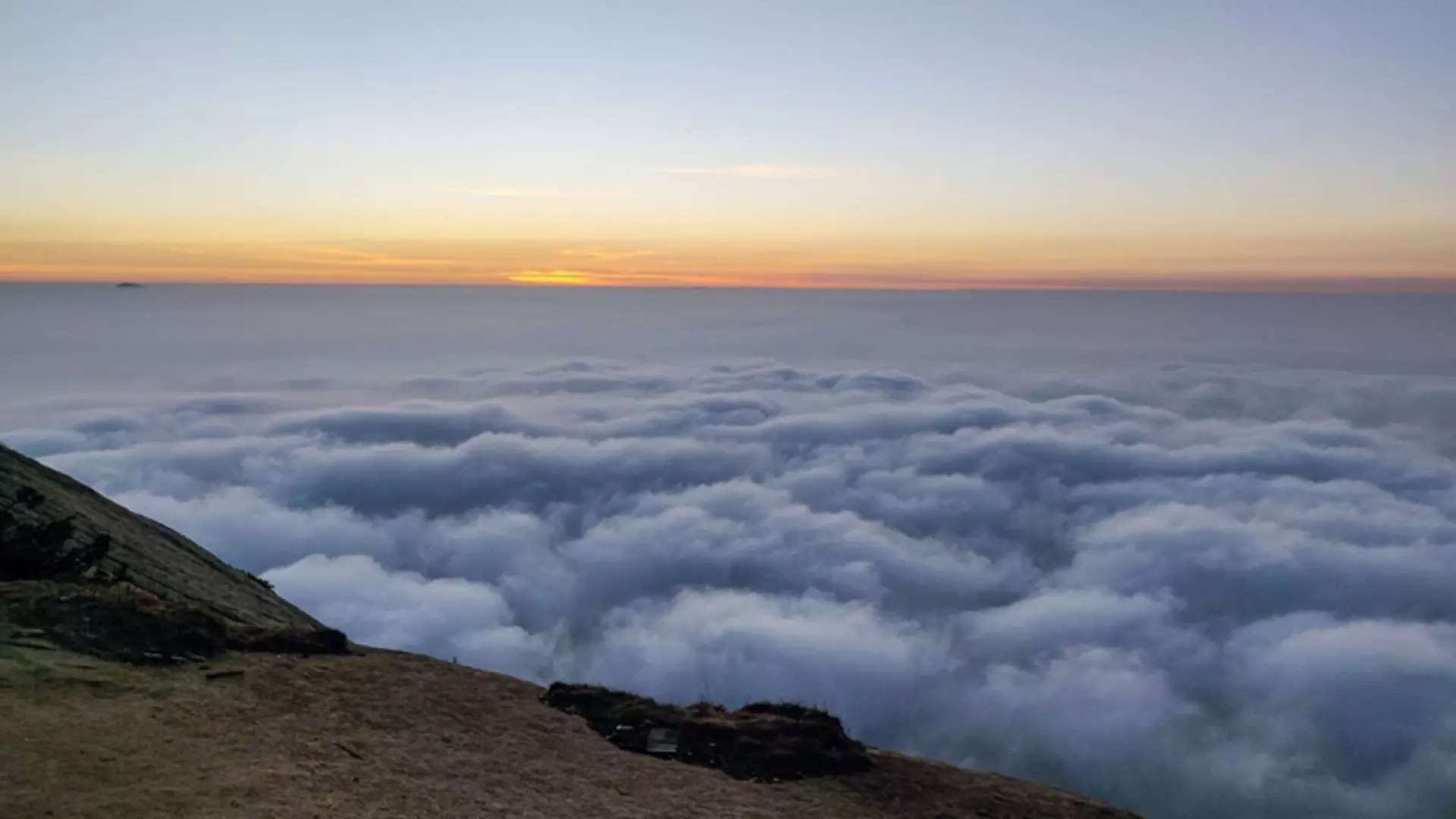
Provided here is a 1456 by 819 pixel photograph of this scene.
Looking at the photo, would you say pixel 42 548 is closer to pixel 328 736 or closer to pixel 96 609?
pixel 96 609

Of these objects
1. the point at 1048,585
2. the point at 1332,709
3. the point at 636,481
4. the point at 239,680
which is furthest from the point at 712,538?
the point at 239,680

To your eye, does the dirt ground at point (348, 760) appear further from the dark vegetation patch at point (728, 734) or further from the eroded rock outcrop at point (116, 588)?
the eroded rock outcrop at point (116, 588)

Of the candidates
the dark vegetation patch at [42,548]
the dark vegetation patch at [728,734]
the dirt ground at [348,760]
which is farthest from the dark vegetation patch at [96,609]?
the dark vegetation patch at [728,734]

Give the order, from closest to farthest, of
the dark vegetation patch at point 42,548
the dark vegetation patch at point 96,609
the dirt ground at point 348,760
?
the dirt ground at point 348,760
the dark vegetation patch at point 96,609
the dark vegetation patch at point 42,548

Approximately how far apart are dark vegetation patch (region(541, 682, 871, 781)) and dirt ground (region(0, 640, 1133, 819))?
0.90 feet

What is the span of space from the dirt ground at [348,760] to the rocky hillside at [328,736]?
3cm

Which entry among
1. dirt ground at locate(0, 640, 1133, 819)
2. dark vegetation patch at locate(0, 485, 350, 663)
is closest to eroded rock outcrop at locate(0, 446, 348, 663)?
dark vegetation patch at locate(0, 485, 350, 663)

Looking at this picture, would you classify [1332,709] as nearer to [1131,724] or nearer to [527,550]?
[1131,724]

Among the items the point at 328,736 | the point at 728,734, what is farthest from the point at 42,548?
the point at 728,734

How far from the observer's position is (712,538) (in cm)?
8419

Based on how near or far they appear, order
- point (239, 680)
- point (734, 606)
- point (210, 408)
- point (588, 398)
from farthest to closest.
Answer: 1. point (588, 398)
2. point (210, 408)
3. point (734, 606)
4. point (239, 680)

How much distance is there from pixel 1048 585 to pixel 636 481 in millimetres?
44887

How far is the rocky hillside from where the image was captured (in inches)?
338

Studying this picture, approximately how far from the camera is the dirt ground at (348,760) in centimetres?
829
